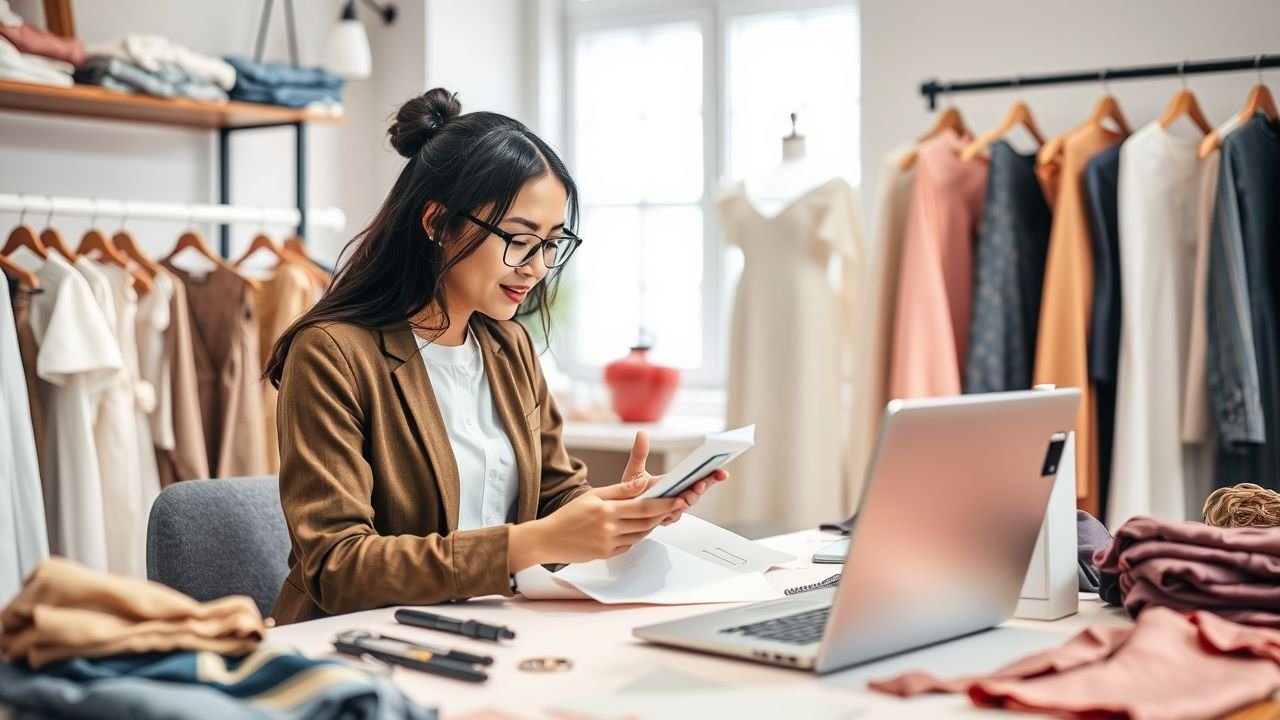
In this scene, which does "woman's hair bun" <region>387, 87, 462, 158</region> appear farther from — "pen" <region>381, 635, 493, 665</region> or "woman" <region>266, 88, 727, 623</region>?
"pen" <region>381, 635, 493, 665</region>

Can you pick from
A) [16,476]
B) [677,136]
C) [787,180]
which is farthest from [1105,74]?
[16,476]

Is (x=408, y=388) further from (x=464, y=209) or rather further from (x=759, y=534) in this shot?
(x=759, y=534)

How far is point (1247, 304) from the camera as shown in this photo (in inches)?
108

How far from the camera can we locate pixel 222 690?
3.27 ft

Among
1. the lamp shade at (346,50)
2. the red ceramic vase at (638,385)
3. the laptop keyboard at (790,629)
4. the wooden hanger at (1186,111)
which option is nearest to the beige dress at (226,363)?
the lamp shade at (346,50)

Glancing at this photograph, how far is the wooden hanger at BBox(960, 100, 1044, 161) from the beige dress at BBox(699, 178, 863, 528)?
0.34 m

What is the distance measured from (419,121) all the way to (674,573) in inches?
28.1

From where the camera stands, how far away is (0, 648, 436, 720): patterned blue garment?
921 mm

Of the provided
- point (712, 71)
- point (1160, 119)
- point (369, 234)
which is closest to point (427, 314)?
point (369, 234)

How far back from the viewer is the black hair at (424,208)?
173 centimetres

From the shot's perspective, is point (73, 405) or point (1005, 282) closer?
point (73, 405)

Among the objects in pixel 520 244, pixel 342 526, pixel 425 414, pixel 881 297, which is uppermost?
pixel 520 244

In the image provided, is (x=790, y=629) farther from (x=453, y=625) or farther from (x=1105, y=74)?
(x=1105, y=74)

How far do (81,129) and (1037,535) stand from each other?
2967 mm
